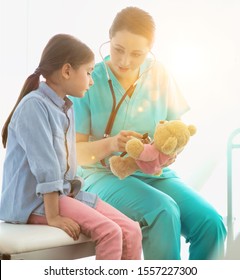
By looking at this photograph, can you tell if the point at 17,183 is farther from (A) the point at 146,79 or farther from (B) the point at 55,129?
(A) the point at 146,79

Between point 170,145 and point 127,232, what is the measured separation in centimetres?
18

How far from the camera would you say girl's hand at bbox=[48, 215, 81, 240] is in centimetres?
89

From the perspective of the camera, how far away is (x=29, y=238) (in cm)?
85

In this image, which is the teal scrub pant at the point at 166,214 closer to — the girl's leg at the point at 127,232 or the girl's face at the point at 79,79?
the girl's leg at the point at 127,232

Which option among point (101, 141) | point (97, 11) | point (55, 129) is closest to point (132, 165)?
point (101, 141)

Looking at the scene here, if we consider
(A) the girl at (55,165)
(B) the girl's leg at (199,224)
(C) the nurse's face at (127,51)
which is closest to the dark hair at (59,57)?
(A) the girl at (55,165)

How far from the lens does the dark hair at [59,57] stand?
950 millimetres

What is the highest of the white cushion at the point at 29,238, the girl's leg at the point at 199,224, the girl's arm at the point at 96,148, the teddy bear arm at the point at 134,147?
the teddy bear arm at the point at 134,147

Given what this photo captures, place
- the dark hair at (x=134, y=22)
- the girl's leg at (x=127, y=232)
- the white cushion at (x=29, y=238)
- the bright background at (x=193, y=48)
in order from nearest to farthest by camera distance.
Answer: the white cushion at (x=29, y=238), the girl's leg at (x=127, y=232), the dark hair at (x=134, y=22), the bright background at (x=193, y=48)

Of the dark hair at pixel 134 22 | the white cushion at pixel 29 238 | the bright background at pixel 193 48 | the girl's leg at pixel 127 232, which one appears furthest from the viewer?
the bright background at pixel 193 48

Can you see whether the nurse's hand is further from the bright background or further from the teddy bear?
the bright background

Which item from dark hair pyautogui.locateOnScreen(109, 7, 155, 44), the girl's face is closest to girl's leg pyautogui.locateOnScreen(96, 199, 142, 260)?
the girl's face

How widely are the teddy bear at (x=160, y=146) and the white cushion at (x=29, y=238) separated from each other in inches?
8.1

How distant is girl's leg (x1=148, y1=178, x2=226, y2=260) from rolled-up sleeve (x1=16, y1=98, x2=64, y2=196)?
1.01ft
